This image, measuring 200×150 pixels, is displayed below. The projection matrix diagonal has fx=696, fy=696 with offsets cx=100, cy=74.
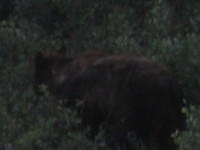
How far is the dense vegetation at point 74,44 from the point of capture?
766 cm

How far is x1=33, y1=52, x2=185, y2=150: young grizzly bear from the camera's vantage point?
7680mm

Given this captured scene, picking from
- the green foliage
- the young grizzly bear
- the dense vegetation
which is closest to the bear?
the young grizzly bear

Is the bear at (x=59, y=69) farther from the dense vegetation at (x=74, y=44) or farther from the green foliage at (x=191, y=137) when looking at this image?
the green foliage at (x=191, y=137)

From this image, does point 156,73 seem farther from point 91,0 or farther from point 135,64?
point 91,0

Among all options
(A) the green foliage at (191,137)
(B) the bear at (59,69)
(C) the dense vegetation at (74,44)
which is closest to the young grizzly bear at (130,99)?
(B) the bear at (59,69)

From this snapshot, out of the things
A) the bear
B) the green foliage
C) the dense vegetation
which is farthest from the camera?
the bear

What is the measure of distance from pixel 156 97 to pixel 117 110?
23.4 inches

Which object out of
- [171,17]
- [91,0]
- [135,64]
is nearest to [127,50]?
[171,17]

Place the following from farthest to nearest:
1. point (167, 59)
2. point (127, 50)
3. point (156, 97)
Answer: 1. point (127, 50)
2. point (167, 59)
3. point (156, 97)

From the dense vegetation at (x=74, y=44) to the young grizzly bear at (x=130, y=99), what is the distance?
24 cm

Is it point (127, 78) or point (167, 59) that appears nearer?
point (127, 78)

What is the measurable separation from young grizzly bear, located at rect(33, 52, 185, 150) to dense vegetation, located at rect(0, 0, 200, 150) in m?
0.24

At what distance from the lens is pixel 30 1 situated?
11797 mm

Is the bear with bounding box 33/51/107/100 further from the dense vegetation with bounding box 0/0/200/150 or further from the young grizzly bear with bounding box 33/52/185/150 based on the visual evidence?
the dense vegetation with bounding box 0/0/200/150
